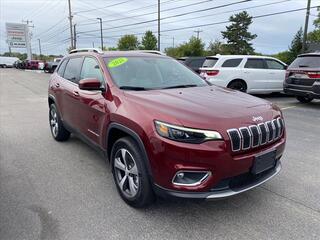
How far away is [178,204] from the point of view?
3.49 metres

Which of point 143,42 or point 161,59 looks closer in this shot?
point 161,59

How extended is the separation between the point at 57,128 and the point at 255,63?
8751 millimetres

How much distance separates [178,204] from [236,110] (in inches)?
49.3

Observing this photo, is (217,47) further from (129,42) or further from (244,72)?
(244,72)

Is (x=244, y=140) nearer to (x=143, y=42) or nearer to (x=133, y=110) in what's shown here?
(x=133, y=110)

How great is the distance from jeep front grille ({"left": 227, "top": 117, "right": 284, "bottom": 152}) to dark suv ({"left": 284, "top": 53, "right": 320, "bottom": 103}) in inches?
→ 264

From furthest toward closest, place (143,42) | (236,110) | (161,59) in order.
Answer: (143,42), (161,59), (236,110)

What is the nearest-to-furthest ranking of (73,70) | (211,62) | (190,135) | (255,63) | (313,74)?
(190,135) → (73,70) → (313,74) → (211,62) → (255,63)

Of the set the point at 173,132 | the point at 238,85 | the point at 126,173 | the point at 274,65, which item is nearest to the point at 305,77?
the point at 238,85

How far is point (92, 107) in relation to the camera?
408cm

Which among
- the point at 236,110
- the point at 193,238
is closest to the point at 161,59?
the point at 236,110

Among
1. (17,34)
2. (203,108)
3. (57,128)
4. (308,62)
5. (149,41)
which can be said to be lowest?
(57,128)

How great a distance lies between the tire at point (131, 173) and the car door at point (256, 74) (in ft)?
30.3

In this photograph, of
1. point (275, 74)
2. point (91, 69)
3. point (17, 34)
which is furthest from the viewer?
point (17, 34)
